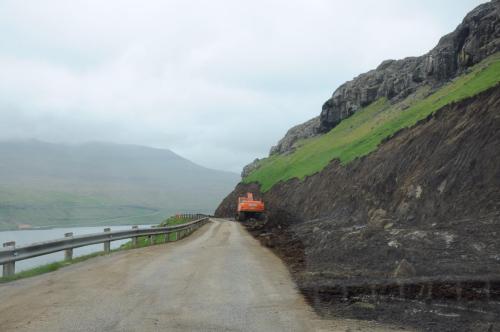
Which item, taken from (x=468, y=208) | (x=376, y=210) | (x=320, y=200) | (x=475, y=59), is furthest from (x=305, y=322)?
(x=475, y=59)

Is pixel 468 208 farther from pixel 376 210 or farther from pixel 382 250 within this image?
pixel 376 210

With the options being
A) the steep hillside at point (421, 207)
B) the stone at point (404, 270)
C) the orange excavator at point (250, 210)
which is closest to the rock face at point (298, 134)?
the orange excavator at point (250, 210)

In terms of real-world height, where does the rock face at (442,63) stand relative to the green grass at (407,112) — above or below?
above

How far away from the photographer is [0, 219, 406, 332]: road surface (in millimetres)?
7031

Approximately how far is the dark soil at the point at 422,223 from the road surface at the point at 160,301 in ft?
3.02

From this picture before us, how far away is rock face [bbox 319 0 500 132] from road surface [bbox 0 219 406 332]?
35504mm

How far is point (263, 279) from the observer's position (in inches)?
469

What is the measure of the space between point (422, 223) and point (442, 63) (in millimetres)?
38856

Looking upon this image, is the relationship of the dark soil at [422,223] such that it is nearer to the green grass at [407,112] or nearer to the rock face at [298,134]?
the green grass at [407,112]

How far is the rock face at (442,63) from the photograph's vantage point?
39844 millimetres

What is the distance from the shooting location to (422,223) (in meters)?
17.4

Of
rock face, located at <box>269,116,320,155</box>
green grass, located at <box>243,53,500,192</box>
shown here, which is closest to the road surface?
green grass, located at <box>243,53,500,192</box>

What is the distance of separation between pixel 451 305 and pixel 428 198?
11.2 m

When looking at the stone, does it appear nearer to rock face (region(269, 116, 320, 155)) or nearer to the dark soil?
the dark soil
